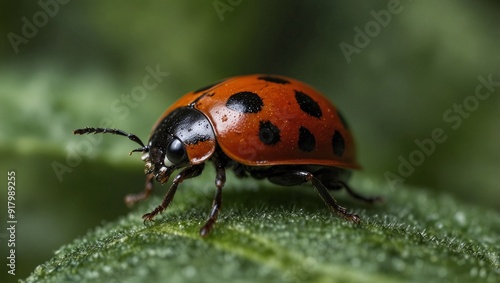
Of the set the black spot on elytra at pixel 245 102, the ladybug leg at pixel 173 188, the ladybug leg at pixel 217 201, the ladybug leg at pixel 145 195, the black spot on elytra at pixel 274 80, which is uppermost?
the black spot on elytra at pixel 274 80

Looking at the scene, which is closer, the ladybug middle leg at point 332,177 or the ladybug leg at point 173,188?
the ladybug leg at point 173,188

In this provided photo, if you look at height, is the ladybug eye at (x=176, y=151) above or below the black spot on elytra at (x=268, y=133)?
below

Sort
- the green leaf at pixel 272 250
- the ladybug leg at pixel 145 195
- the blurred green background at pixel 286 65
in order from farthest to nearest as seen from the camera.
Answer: the blurred green background at pixel 286 65 < the ladybug leg at pixel 145 195 < the green leaf at pixel 272 250

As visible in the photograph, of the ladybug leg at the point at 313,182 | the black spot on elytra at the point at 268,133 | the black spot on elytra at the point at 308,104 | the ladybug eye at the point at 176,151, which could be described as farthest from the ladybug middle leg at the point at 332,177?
the ladybug eye at the point at 176,151

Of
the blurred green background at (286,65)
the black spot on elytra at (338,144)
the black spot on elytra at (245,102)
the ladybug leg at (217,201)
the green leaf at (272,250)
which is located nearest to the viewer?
the green leaf at (272,250)

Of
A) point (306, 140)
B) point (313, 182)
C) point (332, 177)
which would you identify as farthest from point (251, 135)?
point (332, 177)

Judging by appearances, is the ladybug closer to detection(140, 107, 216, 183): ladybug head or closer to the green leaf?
detection(140, 107, 216, 183): ladybug head

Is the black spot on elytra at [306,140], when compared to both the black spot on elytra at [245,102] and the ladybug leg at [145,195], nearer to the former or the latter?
the black spot on elytra at [245,102]
